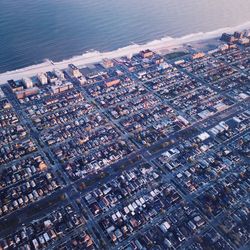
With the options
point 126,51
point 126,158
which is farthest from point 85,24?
point 126,158

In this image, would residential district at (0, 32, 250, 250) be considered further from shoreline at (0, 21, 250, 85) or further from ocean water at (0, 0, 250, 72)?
ocean water at (0, 0, 250, 72)

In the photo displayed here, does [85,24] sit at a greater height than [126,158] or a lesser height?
greater

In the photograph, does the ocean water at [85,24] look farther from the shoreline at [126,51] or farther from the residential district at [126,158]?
the residential district at [126,158]

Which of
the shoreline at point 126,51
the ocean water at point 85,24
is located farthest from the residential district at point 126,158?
the ocean water at point 85,24

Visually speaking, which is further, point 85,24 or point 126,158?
point 85,24

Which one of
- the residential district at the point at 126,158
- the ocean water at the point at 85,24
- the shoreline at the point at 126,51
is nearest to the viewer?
the residential district at the point at 126,158

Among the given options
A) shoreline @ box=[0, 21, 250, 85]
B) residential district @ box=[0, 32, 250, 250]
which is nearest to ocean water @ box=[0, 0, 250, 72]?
shoreline @ box=[0, 21, 250, 85]

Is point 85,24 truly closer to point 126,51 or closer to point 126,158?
point 126,51
